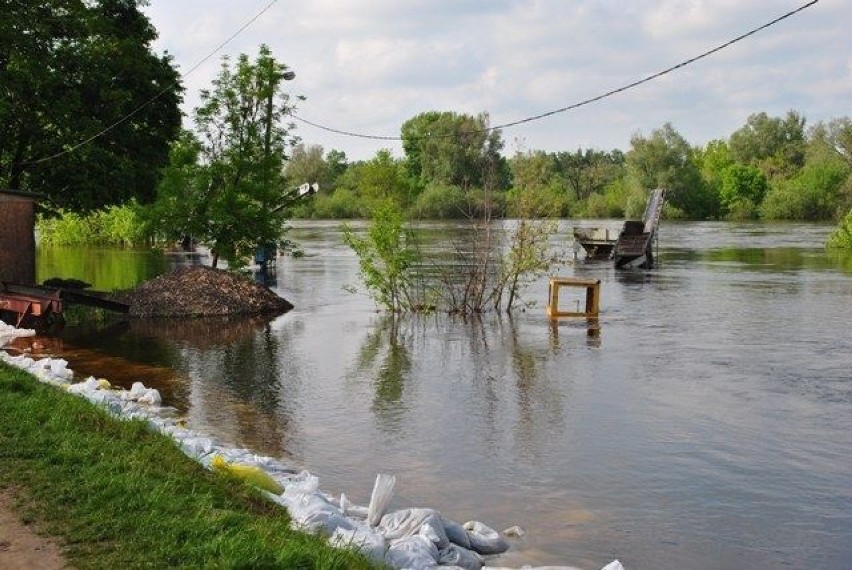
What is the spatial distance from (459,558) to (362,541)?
0.84 m

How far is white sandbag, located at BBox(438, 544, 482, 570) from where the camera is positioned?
6.36m

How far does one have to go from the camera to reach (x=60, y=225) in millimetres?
54375

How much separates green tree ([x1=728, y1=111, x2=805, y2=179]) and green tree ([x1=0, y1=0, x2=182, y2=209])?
318 ft

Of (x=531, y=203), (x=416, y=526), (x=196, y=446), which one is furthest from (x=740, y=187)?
(x=416, y=526)

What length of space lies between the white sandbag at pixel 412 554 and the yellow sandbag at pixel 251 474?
1710 mm

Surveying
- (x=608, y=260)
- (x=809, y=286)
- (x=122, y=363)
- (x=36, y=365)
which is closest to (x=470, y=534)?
(x=36, y=365)

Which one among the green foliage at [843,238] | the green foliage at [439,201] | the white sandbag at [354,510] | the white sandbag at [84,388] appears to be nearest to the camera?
the white sandbag at [354,510]

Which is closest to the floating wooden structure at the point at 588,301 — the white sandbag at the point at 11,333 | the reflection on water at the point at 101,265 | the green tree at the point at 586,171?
the white sandbag at the point at 11,333

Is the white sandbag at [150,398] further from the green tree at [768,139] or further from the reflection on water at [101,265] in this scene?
the green tree at [768,139]

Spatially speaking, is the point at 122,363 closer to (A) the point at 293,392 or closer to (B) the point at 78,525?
(A) the point at 293,392

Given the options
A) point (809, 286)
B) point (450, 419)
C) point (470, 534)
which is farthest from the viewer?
point (809, 286)

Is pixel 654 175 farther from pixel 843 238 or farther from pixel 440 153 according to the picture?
pixel 843 238

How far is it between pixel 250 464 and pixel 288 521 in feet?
7.60

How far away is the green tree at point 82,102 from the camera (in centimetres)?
2256
